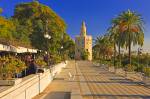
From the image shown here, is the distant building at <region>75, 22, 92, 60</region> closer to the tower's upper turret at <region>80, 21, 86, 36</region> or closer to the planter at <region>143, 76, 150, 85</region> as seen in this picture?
the tower's upper turret at <region>80, 21, 86, 36</region>

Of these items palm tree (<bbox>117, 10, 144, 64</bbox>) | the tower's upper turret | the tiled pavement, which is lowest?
the tiled pavement

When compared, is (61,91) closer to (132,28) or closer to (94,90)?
(94,90)

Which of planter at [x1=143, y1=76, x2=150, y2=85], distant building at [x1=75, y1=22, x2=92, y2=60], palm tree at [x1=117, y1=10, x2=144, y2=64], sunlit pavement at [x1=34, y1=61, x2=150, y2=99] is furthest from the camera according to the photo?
distant building at [x1=75, y1=22, x2=92, y2=60]

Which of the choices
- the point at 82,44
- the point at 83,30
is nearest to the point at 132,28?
the point at 82,44

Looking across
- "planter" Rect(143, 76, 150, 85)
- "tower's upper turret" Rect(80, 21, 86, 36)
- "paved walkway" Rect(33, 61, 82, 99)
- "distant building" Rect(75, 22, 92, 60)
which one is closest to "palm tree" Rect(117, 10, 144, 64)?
"planter" Rect(143, 76, 150, 85)

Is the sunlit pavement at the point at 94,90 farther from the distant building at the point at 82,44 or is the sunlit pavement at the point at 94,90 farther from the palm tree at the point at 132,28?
the distant building at the point at 82,44

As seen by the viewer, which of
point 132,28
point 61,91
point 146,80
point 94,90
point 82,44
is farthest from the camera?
point 82,44

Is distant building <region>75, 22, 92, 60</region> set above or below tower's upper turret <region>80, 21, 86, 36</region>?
below

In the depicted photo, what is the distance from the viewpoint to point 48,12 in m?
71.7

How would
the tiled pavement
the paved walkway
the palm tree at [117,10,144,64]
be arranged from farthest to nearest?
the palm tree at [117,10,144,64] < the tiled pavement < the paved walkway

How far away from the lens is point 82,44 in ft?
601

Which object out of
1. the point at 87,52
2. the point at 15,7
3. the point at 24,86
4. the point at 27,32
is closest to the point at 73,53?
the point at 87,52

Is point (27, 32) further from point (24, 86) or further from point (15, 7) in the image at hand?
point (24, 86)

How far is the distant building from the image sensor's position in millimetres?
178613
